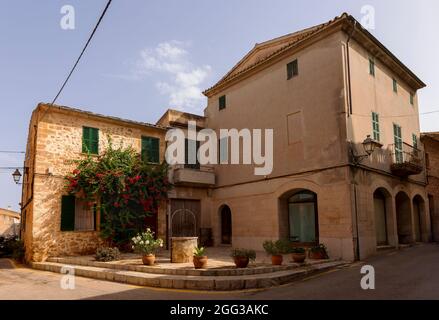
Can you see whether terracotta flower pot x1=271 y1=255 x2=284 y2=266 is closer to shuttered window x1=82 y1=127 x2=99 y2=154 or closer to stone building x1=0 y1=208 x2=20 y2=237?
shuttered window x1=82 y1=127 x2=99 y2=154

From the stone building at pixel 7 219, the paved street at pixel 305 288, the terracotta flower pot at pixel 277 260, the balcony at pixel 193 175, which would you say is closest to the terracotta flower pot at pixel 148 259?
→ the paved street at pixel 305 288

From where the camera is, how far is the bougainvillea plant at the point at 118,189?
48.7 feet

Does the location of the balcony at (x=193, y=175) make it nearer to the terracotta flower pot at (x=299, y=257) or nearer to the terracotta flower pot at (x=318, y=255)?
the terracotta flower pot at (x=318, y=255)

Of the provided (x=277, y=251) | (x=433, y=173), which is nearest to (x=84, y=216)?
(x=277, y=251)

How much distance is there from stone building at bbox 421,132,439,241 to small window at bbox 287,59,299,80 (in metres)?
9.35

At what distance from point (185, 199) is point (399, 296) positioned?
12.6 metres

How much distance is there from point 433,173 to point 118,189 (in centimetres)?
1751

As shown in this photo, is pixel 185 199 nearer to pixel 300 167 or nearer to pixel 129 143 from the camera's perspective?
pixel 129 143

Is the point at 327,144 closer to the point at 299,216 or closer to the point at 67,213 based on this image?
the point at 299,216

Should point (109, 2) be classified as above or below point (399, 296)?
above

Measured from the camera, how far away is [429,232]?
1845cm

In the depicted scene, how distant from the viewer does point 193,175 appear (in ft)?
58.6
